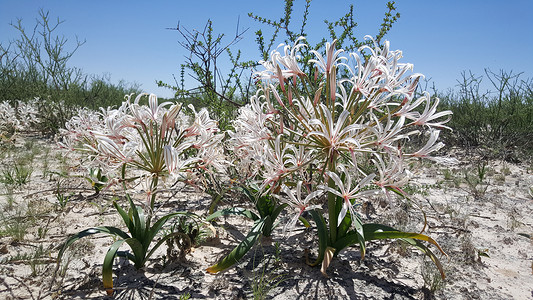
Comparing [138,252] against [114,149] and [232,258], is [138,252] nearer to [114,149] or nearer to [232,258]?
[232,258]

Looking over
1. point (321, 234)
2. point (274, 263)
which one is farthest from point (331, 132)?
point (274, 263)

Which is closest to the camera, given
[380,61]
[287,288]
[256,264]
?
[380,61]

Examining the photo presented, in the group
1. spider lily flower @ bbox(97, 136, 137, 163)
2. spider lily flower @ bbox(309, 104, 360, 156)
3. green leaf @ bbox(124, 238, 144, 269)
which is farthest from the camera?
green leaf @ bbox(124, 238, 144, 269)

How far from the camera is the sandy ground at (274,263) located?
7.13 feet

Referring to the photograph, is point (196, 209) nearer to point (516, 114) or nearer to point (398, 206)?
point (398, 206)

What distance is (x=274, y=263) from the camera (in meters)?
2.51

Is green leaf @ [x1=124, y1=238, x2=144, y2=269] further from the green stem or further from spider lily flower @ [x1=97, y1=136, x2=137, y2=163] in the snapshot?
the green stem

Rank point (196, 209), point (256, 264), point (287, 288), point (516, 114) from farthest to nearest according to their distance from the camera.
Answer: point (516, 114) < point (196, 209) < point (256, 264) < point (287, 288)

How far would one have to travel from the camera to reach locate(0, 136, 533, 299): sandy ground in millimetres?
2174

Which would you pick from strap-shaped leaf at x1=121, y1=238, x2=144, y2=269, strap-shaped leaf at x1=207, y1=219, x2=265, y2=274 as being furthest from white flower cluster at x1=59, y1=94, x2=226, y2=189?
strap-shaped leaf at x1=207, y1=219, x2=265, y2=274

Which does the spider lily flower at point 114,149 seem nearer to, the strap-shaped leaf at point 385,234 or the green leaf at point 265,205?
the green leaf at point 265,205

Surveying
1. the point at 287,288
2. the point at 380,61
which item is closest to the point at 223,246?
the point at 287,288

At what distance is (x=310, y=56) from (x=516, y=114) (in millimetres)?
7078

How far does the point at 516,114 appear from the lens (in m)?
8.12
